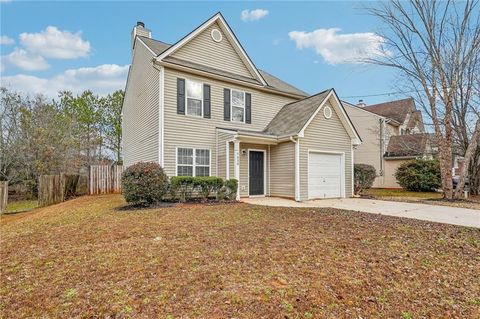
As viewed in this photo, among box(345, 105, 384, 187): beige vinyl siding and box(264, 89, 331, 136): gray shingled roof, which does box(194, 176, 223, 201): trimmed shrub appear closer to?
box(264, 89, 331, 136): gray shingled roof

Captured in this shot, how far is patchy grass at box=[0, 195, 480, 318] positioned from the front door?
→ 21.8ft

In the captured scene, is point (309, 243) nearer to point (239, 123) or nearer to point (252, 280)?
point (252, 280)

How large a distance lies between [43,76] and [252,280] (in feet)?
81.1

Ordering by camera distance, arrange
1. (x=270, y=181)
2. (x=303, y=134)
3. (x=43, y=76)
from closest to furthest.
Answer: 1. (x=303, y=134)
2. (x=270, y=181)
3. (x=43, y=76)

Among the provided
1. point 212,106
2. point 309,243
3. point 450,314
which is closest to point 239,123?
point 212,106

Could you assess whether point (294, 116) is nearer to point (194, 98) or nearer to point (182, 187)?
point (194, 98)

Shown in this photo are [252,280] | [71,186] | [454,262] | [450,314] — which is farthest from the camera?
[71,186]

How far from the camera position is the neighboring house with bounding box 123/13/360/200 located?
12023mm

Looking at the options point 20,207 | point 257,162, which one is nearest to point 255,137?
point 257,162

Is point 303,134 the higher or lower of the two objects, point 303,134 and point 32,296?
the higher

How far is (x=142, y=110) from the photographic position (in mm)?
14188

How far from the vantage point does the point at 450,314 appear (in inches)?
126

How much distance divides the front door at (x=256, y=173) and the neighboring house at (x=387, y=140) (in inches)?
501

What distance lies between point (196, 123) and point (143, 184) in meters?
4.29
